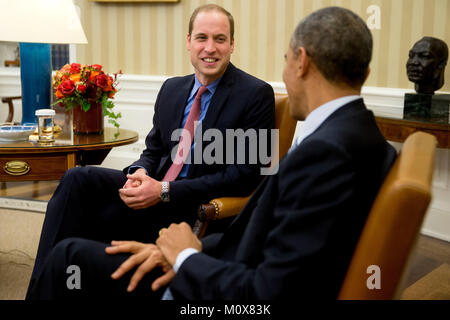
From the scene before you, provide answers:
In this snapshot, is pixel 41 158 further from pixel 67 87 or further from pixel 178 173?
pixel 178 173

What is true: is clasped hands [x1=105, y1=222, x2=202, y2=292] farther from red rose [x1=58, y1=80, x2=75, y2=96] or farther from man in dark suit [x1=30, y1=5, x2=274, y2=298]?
red rose [x1=58, y1=80, x2=75, y2=96]

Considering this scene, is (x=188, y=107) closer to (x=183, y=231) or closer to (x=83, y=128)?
(x=83, y=128)

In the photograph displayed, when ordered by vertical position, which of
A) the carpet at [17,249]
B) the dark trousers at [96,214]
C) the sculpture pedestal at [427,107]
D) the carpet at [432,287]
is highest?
the sculpture pedestal at [427,107]

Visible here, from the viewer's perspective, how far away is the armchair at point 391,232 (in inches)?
40.2

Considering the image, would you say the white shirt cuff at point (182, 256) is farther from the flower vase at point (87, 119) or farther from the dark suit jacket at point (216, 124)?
the flower vase at point (87, 119)

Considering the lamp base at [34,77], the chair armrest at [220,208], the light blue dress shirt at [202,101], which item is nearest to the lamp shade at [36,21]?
the lamp base at [34,77]

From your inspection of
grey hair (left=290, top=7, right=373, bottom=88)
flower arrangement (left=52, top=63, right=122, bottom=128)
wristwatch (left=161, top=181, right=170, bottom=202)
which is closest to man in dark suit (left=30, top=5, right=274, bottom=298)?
wristwatch (left=161, top=181, right=170, bottom=202)

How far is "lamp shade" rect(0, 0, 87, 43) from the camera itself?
2.86 metres

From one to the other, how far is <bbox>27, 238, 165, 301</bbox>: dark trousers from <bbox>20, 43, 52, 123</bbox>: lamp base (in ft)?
5.88

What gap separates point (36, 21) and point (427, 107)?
233 cm

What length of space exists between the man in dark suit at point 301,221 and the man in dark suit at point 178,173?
26.4 inches

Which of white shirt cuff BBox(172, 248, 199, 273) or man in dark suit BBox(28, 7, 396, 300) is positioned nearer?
man in dark suit BBox(28, 7, 396, 300)

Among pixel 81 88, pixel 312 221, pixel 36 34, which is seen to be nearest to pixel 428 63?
pixel 81 88

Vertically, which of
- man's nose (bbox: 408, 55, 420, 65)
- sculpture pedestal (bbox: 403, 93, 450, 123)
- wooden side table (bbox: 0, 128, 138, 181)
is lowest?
wooden side table (bbox: 0, 128, 138, 181)
